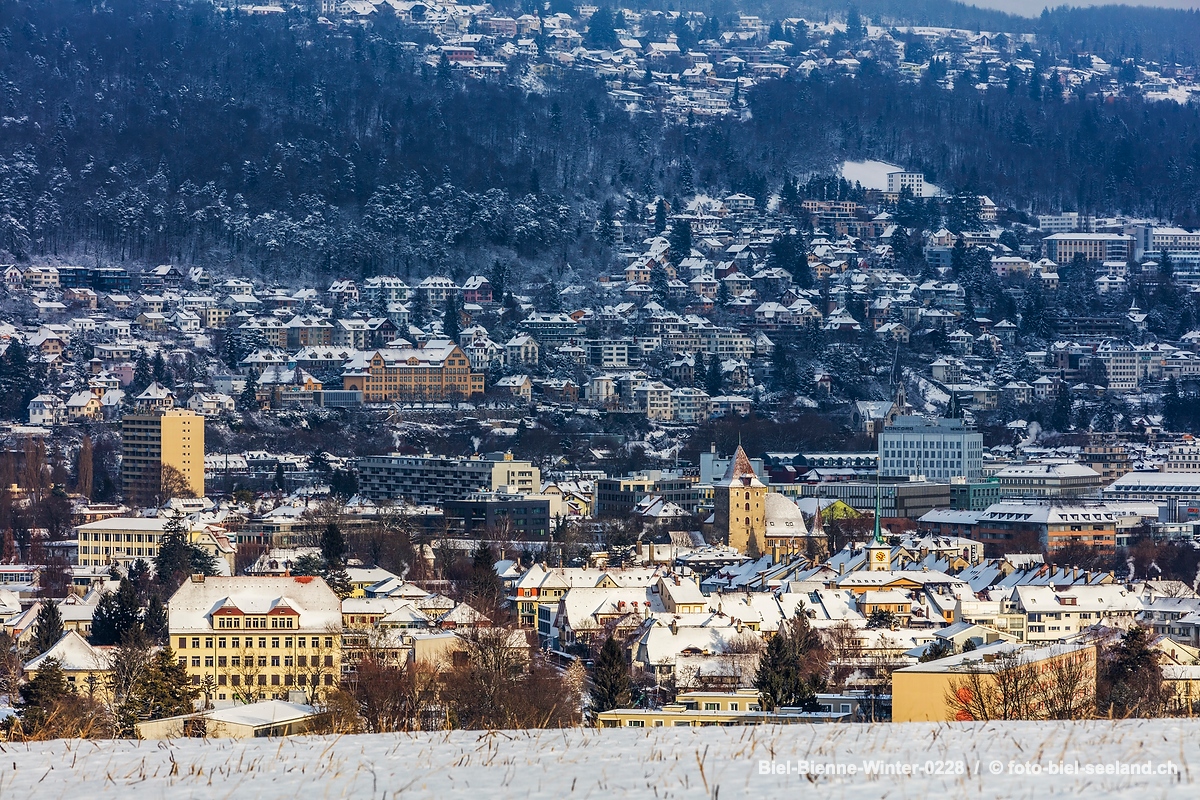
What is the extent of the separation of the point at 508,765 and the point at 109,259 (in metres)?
137

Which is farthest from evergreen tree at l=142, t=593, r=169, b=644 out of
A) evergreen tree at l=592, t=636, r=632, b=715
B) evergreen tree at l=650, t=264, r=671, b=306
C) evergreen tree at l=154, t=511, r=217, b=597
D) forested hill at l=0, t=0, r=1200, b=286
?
forested hill at l=0, t=0, r=1200, b=286

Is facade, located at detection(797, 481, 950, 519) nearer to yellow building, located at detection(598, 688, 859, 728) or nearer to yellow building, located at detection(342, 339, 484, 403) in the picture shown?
yellow building, located at detection(342, 339, 484, 403)

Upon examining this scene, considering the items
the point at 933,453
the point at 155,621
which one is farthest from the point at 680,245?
the point at 155,621

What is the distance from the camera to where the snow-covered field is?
43.3 ft

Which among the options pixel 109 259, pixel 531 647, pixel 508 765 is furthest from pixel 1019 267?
pixel 508 765

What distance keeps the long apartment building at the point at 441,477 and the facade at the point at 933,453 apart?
19963 millimetres

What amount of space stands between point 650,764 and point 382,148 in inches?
6165

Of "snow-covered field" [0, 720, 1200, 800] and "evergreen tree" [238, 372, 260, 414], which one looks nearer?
"snow-covered field" [0, 720, 1200, 800]

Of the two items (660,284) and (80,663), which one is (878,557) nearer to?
(80,663)

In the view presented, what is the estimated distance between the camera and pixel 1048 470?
338ft

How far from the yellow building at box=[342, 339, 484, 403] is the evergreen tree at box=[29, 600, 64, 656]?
231 feet

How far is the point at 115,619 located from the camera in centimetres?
5125

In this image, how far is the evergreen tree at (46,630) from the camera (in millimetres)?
48438

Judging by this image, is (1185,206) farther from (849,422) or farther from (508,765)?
(508,765)
